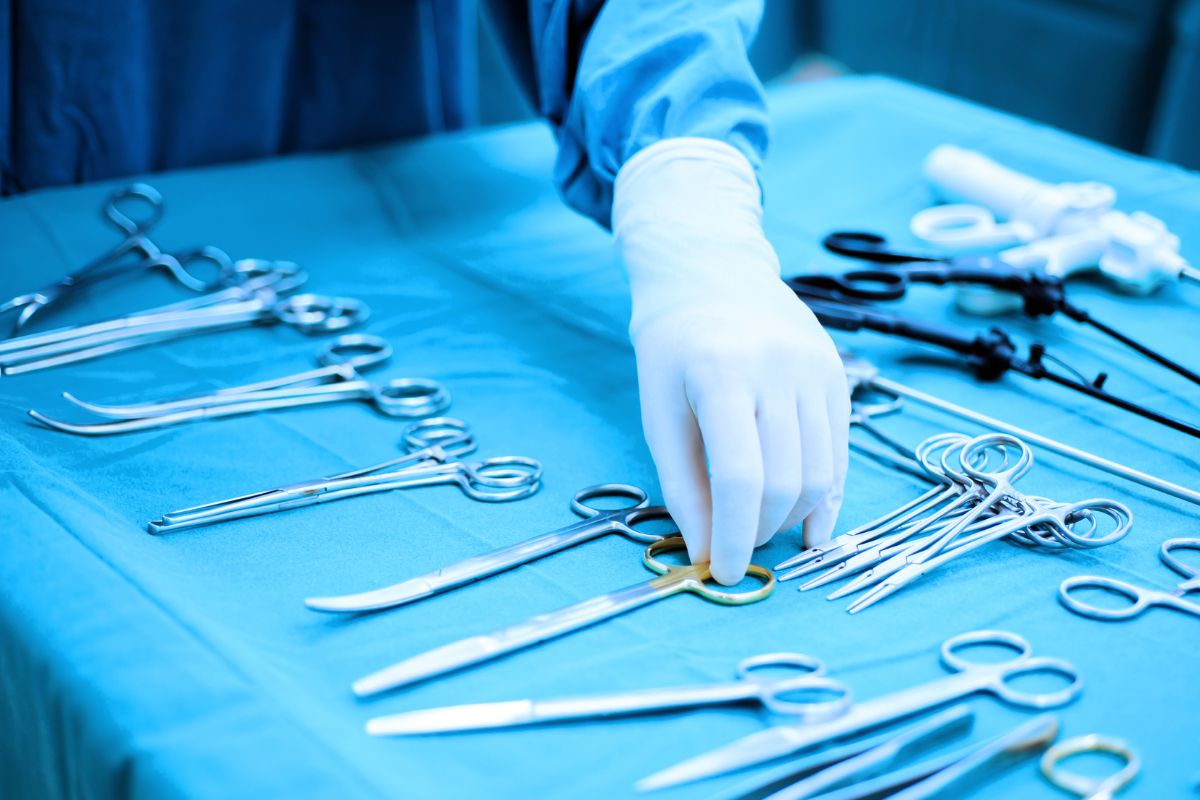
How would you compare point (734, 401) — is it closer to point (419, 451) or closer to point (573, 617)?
point (573, 617)

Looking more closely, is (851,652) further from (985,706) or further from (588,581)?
(588,581)

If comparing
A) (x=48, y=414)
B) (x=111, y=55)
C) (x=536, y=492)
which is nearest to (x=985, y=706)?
(x=536, y=492)

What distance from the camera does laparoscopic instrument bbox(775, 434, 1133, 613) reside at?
853 mm

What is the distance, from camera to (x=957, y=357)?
1213 millimetres

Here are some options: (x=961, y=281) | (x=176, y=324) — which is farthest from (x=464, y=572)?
(x=961, y=281)

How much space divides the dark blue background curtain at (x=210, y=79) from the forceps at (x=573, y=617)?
3.37 feet

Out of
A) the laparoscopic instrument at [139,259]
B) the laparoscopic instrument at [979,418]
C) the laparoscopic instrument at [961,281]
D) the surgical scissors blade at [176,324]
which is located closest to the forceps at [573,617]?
the laparoscopic instrument at [979,418]

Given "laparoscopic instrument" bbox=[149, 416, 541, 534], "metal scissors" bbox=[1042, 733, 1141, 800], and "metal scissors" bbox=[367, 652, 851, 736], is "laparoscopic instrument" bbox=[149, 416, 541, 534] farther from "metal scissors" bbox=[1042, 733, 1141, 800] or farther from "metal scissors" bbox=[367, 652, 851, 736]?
"metal scissors" bbox=[1042, 733, 1141, 800]

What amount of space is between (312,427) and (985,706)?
25.1 inches

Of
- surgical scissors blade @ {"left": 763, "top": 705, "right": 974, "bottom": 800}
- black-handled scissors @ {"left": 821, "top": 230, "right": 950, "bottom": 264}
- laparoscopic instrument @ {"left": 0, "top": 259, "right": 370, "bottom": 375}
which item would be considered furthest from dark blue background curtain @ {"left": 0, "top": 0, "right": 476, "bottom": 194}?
surgical scissors blade @ {"left": 763, "top": 705, "right": 974, "bottom": 800}

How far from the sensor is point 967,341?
1.16m

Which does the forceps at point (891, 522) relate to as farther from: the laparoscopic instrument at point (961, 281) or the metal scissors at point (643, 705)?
the laparoscopic instrument at point (961, 281)

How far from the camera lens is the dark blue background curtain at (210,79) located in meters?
1.45

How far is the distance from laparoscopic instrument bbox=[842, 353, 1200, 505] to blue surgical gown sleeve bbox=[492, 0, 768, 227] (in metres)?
0.24
